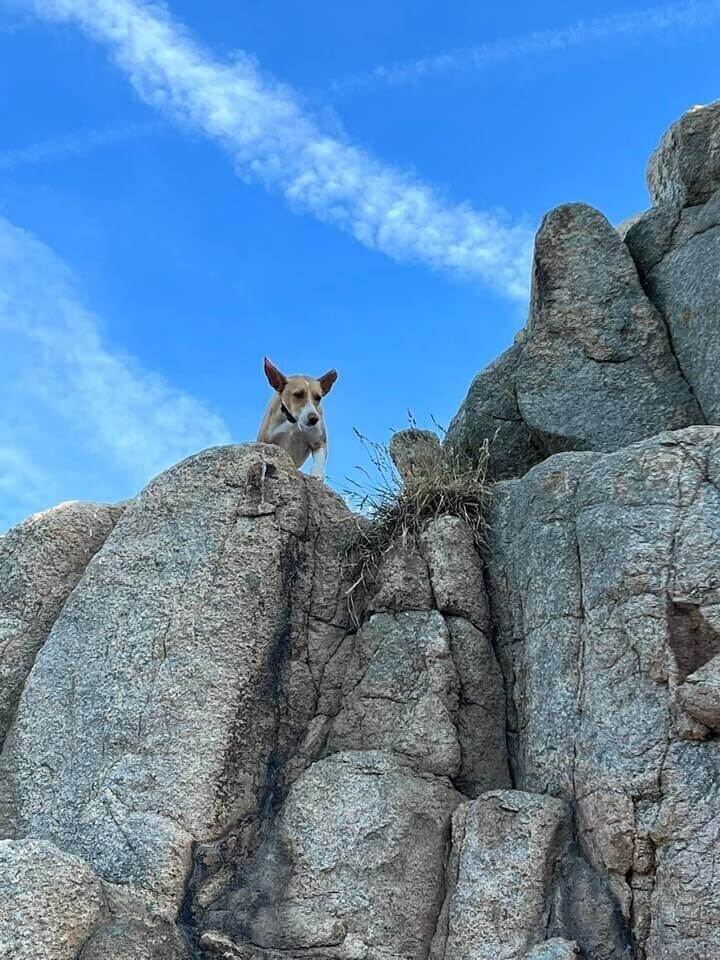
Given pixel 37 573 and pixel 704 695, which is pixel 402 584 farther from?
pixel 37 573

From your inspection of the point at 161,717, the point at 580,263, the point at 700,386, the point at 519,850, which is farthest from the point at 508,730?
the point at 580,263

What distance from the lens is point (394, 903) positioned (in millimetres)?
8797

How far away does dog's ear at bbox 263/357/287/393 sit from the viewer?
15.0m

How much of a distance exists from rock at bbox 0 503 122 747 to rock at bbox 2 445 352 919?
35cm

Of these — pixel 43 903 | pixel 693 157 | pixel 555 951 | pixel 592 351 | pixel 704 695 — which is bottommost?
pixel 555 951

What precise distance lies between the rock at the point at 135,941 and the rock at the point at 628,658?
286 cm

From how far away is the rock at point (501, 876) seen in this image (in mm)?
8242

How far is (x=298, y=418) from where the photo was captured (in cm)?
1445

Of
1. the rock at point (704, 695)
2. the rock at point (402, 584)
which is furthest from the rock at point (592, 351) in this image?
the rock at point (704, 695)

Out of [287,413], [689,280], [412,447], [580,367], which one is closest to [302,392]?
[287,413]

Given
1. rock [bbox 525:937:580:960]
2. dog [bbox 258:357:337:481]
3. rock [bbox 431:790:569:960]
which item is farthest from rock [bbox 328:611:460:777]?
dog [bbox 258:357:337:481]

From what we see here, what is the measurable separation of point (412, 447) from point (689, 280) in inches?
133

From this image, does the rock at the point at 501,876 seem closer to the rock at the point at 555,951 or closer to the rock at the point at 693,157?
the rock at the point at 555,951

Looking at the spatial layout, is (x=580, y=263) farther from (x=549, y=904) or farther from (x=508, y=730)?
(x=549, y=904)
